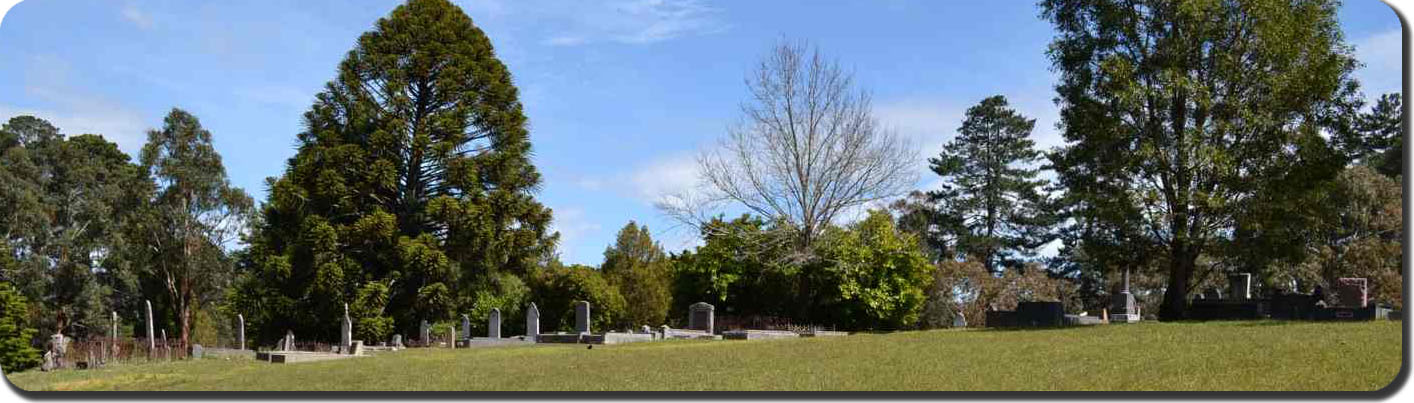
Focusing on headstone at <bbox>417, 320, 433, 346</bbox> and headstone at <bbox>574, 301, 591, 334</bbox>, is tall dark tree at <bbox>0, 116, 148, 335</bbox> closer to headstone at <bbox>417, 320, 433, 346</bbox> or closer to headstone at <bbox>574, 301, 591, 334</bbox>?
headstone at <bbox>417, 320, 433, 346</bbox>

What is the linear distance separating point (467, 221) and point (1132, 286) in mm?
29849

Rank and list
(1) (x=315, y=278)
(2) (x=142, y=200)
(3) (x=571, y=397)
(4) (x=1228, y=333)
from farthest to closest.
Answer: (2) (x=142, y=200)
(1) (x=315, y=278)
(4) (x=1228, y=333)
(3) (x=571, y=397)

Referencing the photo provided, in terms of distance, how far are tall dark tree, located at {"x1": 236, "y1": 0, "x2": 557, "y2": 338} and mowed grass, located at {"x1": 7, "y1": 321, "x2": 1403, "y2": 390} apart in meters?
8.18

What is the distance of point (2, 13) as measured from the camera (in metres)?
12.3

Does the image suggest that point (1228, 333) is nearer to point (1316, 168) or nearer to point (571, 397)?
point (1316, 168)

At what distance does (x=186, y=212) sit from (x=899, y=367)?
31.5m

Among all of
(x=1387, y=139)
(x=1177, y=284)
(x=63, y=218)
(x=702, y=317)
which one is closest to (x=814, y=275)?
(x=702, y=317)

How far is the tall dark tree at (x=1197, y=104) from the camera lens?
897 inches

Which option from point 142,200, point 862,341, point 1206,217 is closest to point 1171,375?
point 862,341

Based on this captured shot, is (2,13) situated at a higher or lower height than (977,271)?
higher

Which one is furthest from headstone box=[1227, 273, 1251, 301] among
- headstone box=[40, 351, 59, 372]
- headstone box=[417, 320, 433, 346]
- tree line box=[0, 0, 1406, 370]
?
headstone box=[40, 351, 59, 372]

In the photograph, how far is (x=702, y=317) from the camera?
1106 inches

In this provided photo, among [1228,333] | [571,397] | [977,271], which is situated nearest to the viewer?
[571,397]

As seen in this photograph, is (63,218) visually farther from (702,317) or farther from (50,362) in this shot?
(702,317)
